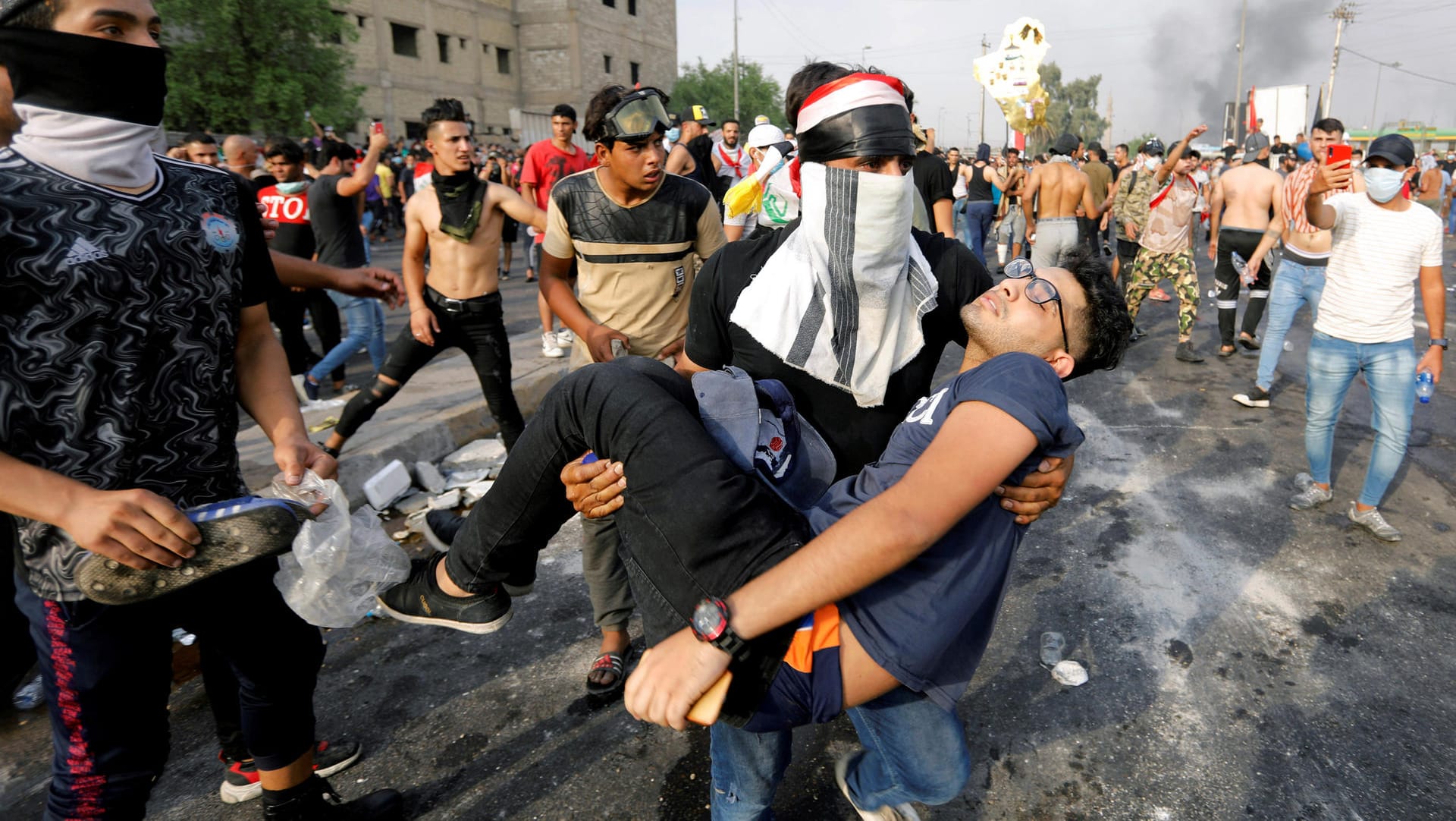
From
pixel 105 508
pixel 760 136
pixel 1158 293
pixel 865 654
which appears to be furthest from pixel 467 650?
pixel 1158 293

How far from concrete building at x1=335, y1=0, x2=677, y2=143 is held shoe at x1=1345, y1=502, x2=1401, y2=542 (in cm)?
3722

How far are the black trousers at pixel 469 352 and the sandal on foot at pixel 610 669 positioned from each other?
1.98 m

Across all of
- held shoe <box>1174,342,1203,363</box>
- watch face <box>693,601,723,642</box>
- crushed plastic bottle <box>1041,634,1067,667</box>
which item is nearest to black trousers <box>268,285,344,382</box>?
crushed plastic bottle <box>1041,634,1067,667</box>

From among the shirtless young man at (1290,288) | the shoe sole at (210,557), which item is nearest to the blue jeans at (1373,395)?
the shirtless young man at (1290,288)

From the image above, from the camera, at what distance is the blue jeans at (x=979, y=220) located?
475 inches

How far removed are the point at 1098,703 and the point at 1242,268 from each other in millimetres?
6016

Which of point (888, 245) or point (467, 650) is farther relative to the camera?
point (467, 650)

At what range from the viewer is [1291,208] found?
175 inches

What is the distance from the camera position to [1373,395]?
13.9ft

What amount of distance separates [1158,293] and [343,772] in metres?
10.1

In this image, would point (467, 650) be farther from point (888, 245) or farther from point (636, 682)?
point (888, 245)

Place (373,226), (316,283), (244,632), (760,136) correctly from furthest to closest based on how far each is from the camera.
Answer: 1. (373,226)
2. (760,136)
3. (316,283)
4. (244,632)

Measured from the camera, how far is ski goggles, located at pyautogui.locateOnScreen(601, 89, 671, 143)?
3.23 metres

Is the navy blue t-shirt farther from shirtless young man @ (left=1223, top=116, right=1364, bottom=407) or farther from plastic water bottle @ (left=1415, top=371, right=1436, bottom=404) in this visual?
shirtless young man @ (left=1223, top=116, right=1364, bottom=407)
